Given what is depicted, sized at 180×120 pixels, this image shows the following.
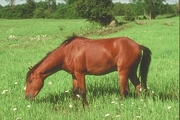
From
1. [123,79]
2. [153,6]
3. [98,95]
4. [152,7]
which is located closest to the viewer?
[123,79]

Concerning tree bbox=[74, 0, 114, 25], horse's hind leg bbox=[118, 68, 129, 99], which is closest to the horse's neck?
horse's hind leg bbox=[118, 68, 129, 99]

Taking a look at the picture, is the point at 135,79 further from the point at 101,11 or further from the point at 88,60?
the point at 101,11

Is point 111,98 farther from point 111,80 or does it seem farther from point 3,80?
point 3,80

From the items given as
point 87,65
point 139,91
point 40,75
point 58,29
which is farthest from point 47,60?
point 58,29

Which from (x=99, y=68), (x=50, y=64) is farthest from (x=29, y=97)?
(x=99, y=68)

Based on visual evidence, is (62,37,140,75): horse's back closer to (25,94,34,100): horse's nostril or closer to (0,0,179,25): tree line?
(25,94,34,100): horse's nostril

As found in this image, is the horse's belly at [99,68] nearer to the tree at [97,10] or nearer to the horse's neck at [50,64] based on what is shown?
the horse's neck at [50,64]

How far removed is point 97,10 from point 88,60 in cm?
2983

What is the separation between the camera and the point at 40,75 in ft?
24.6

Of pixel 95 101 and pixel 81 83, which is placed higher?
pixel 81 83

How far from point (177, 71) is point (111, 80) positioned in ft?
7.04

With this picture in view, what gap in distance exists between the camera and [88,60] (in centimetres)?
727

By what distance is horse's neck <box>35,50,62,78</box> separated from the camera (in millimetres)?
7412

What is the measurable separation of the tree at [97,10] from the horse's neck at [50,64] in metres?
29.4
